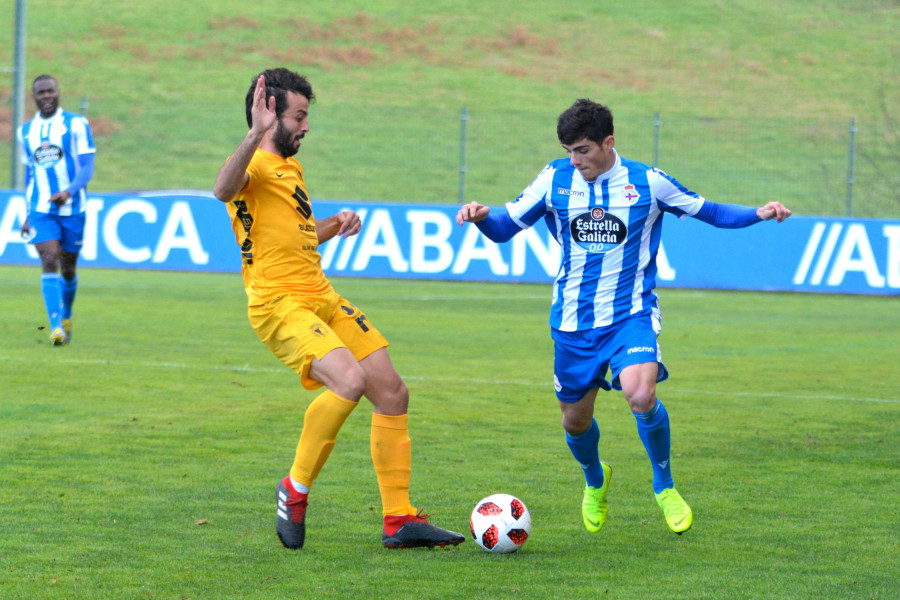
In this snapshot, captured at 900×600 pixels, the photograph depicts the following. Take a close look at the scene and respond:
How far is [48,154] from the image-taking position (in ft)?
37.4

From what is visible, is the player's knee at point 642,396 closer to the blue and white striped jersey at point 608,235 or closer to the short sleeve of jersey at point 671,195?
the blue and white striped jersey at point 608,235

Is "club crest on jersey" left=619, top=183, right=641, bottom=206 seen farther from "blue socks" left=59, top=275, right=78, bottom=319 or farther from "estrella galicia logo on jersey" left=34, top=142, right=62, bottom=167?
"estrella galicia logo on jersey" left=34, top=142, right=62, bottom=167

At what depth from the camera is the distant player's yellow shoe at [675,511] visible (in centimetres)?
526

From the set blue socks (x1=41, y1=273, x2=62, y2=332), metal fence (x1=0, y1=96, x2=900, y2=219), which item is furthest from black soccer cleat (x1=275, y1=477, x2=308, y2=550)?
metal fence (x1=0, y1=96, x2=900, y2=219)

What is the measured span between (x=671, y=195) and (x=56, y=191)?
7243 mm

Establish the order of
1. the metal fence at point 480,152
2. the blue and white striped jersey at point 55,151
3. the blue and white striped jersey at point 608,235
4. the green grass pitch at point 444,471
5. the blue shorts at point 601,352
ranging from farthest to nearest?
the metal fence at point 480,152 < the blue and white striped jersey at point 55,151 < the blue and white striped jersey at point 608,235 < the blue shorts at point 601,352 < the green grass pitch at point 444,471

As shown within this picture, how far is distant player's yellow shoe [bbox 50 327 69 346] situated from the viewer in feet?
36.8

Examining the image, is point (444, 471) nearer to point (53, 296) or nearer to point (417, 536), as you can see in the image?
Result: point (417, 536)

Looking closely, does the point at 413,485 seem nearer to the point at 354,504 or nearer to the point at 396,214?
the point at 354,504

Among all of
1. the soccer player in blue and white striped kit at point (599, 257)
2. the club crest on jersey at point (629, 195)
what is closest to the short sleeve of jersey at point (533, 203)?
the soccer player in blue and white striped kit at point (599, 257)

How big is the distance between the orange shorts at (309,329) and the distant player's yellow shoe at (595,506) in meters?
1.13

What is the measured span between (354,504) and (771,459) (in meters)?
2.58

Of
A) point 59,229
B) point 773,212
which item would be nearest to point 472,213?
point 773,212

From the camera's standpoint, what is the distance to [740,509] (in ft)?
19.5
